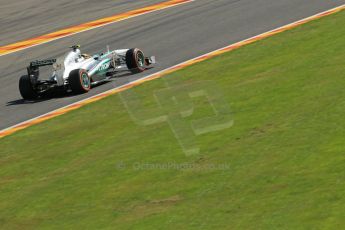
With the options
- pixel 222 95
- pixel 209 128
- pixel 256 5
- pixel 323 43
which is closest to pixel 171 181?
pixel 209 128

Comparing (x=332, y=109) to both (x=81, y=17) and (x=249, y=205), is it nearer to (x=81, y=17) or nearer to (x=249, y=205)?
(x=249, y=205)

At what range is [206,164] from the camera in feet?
41.9

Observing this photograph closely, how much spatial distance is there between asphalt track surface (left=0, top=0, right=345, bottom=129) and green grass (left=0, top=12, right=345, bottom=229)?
9.24 ft

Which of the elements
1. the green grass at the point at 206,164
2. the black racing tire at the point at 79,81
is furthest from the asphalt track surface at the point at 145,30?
the green grass at the point at 206,164

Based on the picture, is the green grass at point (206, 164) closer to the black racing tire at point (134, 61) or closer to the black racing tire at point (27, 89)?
the black racing tire at point (27, 89)

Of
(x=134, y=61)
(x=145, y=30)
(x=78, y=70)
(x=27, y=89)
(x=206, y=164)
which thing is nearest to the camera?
(x=206, y=164)

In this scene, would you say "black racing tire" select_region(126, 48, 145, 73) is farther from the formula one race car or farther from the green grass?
the green grass

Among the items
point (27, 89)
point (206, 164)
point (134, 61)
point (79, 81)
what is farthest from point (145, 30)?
point (206, 164)

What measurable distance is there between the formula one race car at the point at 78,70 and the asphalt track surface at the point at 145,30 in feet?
0.83

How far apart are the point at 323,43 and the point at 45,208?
996 centimetres

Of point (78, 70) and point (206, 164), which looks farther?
point (78, 70)

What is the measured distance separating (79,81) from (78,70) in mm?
264

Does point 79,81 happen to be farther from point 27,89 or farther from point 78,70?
point 27,89

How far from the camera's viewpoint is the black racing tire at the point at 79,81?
19.3 metres
